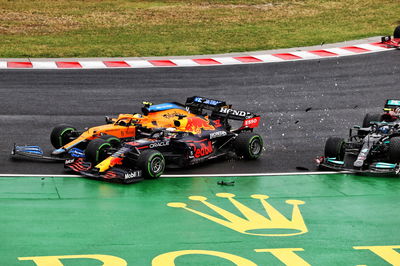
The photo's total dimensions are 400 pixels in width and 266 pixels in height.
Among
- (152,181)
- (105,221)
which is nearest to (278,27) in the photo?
(152,181)

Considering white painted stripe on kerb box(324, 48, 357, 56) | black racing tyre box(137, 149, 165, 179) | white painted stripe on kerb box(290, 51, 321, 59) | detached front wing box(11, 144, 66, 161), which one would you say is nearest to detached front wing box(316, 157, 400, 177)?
black racing tyre box(137, 149, 165, 179)

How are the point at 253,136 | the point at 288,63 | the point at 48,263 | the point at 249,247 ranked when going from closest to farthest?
the point at 48,263
the point at 249,247
the point at 253,136
the point at 288,63

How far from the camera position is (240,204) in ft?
55.2

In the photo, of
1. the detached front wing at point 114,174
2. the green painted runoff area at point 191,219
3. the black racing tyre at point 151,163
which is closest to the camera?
the green painted runoff area at point 191,219

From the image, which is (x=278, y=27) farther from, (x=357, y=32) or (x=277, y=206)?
(x=277, y=206)

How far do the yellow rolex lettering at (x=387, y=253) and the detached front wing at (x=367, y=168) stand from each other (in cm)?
475

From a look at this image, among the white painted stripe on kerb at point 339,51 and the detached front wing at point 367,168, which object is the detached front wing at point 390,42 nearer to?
the white painted stripe on kerb at point 339,51

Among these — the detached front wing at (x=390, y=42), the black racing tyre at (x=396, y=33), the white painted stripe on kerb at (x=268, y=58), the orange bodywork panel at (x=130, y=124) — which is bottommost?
the orange bodywork panel at (x=130, y=124)

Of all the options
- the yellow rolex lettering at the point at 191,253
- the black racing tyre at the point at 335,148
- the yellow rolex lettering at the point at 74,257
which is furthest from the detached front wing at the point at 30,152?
the yellow rolex lettering at the point at 191,253

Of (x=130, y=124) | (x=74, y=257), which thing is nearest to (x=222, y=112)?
(x=130, y=124)

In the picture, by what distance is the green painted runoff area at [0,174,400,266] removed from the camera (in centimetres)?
1384

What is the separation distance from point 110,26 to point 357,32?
1133 centimetres

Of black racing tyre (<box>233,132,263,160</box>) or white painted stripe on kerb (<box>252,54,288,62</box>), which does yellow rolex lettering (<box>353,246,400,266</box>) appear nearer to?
black racing tyre (<box>233,132,263,160</box>)

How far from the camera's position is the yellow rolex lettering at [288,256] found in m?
13.5
